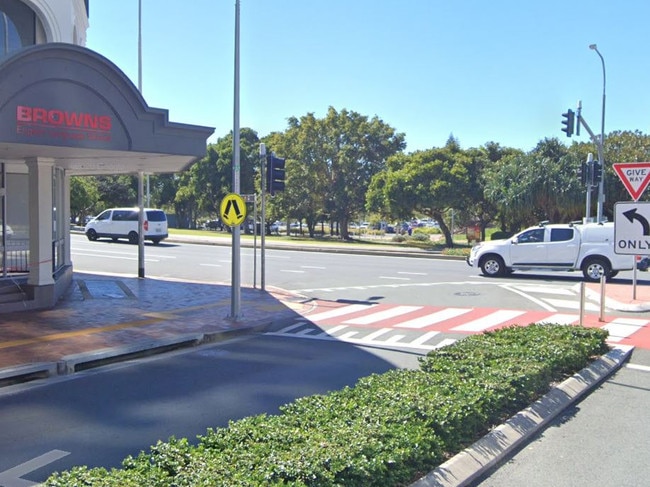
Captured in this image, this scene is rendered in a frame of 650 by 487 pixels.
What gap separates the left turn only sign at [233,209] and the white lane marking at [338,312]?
8.84 ft

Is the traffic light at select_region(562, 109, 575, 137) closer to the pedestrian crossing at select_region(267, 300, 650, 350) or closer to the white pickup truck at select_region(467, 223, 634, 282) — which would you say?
the white pickup truck at select_region(467, 223, 634, 282)

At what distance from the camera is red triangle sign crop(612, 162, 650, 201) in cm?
1195

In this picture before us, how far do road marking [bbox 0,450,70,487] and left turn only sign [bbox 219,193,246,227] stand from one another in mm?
6928

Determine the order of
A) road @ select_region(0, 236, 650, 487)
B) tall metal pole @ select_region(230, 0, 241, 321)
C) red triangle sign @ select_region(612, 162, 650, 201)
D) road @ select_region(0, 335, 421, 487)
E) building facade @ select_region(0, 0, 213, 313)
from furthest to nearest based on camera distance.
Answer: tall metal pole @ select_region(230, 0, 241, 321) → red triangle sign @ select_region(612, 162, 650, 201) → building facade @ select_region(0, 0, 213, 313) → road @ select_region(0, 236, 650, 487) → road @ select_region(0, 335, 421, 487)

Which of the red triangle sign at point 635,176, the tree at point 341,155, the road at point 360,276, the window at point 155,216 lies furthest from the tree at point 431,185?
the red triangle sign at point 635,176

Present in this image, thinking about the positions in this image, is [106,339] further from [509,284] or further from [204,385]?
[509,284]

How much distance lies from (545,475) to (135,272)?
1867cm

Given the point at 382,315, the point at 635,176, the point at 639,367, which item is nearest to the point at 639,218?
the point at 635,176

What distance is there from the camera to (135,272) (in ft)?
71.3

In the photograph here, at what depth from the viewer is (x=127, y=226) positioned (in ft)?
116

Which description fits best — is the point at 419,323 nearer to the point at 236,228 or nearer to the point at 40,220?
the point at 236,228

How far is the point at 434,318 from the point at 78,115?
7.85 metres

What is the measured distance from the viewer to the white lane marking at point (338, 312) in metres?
13.5

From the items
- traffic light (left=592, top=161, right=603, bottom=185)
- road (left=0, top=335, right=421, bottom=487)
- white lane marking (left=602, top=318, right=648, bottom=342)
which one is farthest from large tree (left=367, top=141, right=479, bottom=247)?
road (left=0, top=335, right=421, bottom=487)
